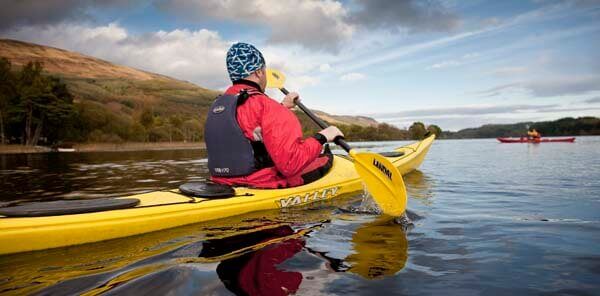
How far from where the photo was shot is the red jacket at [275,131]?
174 inches

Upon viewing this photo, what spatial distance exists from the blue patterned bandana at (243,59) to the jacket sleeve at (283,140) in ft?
2.02

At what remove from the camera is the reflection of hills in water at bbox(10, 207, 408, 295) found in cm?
248

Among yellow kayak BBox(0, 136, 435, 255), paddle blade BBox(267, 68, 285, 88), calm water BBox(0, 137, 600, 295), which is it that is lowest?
calm water BBox(0, 137, 600, 295)

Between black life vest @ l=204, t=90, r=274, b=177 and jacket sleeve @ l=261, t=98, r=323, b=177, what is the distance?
31cm

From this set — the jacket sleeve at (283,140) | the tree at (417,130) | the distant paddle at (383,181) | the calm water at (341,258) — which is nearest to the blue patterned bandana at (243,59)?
the jacket sleeve at (283,140)

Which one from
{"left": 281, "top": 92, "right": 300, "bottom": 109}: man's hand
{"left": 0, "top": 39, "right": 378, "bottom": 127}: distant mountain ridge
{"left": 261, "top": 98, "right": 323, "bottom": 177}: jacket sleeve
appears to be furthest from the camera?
{"left": 0, "top": 39, "right": 378, "bottom": 127}: distant mountain ridge

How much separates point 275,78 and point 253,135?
3457 millimetres

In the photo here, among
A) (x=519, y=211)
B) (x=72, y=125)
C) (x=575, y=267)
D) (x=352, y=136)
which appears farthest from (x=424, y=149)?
(x=352, y=136)

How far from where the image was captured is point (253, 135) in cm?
463

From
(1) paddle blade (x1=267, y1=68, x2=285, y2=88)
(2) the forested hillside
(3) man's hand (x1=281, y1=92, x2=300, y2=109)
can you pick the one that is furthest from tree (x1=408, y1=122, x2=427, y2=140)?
(3) man's hand (x1=281, y1=92, x2=300, y2=109)

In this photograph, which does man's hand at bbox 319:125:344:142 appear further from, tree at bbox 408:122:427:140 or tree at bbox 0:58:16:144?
tree at bbox 408:122:427:140

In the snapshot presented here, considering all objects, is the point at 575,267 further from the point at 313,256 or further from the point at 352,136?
the point at 352,136

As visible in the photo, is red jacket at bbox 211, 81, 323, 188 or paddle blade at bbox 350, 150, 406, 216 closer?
red jacket at bbox 211, 81, 323, 188

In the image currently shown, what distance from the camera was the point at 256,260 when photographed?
116 inches
